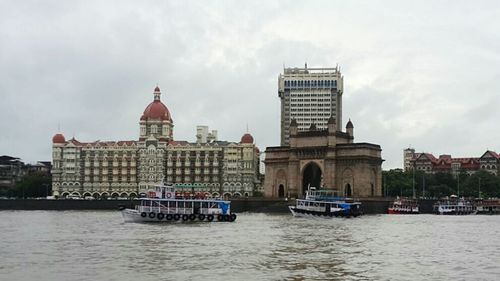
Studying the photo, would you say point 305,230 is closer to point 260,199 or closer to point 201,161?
point 260,199

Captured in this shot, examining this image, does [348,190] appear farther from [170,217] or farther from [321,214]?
[170,217]

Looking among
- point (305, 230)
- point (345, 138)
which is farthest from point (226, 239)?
point (345, 138)

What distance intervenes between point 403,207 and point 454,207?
370 inches

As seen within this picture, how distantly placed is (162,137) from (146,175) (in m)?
9.95

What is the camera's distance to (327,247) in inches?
2035

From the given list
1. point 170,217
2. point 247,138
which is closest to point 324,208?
point 170,217

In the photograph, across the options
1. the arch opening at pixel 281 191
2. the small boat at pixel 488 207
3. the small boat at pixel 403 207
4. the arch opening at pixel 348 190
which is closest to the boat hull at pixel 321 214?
the small boat at pixel 403 207

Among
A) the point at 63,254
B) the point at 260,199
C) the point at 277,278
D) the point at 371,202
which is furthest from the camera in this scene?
Result: the point at 260,199

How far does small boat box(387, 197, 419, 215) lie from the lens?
12812cm

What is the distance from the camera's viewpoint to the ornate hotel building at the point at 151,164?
17800cm

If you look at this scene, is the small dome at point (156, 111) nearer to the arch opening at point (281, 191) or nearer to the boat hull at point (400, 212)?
the arch opening at point (281, 191)

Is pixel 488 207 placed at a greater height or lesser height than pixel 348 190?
lesser

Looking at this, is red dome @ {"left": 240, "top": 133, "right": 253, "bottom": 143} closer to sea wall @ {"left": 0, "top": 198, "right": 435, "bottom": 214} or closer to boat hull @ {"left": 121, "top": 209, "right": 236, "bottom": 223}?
sea wall @ {"left": 0, "top": 198, "right": 435, "bottom": 214}

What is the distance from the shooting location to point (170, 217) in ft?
272
